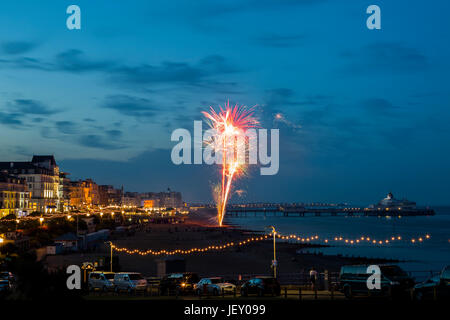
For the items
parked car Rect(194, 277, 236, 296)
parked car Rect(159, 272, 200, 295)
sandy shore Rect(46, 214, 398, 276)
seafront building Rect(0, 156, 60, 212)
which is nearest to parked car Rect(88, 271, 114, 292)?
parked car Rect(159, 272, 200, 295)

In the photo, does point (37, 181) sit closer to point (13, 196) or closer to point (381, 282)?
point (13, 196)

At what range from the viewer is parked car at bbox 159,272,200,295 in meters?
33.8

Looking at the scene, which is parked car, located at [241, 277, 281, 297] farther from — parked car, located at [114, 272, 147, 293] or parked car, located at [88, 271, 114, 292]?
parked car, located at [88, 271, 114, 292]

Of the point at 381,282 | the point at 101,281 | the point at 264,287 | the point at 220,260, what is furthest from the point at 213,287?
the point at 220,260

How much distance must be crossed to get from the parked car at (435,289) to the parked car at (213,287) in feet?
37.1

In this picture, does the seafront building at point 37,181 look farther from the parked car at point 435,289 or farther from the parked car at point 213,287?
the parked car at point 435,289

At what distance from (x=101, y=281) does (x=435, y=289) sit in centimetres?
2314

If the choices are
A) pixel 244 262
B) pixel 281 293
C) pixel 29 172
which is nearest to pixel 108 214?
pixel 29 172

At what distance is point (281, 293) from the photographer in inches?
1203

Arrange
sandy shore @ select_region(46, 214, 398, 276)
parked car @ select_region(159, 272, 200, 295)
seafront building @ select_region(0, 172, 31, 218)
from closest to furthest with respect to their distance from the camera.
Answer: parked car @ select_region(159, 272, 200, 295), sandy shore @ select_region(46, 214, 398, 276), seafront building @ select_region(0, 172, 31, 218)

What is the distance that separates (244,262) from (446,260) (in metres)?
36.6

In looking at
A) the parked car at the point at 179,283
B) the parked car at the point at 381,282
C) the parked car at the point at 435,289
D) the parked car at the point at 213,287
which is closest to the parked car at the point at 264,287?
the parked car at the point at 213,287

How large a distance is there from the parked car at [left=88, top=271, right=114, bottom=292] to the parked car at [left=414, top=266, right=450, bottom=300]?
20.9m
